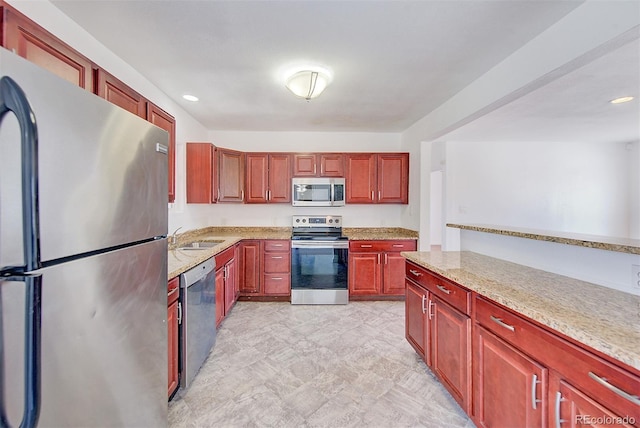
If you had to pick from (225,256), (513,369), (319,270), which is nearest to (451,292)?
(513,369)

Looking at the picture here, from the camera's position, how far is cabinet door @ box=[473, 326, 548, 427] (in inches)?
42.5

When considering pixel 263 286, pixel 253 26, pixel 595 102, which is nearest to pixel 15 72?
pixel 253 26

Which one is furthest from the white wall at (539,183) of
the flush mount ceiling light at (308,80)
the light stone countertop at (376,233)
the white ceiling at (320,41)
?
the flush mount ceiling light at (308,80)

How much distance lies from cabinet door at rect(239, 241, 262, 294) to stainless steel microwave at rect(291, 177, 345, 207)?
2.90 ft

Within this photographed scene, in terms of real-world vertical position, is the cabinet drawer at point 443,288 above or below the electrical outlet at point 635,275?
below

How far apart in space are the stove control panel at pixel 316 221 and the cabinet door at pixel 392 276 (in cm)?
87

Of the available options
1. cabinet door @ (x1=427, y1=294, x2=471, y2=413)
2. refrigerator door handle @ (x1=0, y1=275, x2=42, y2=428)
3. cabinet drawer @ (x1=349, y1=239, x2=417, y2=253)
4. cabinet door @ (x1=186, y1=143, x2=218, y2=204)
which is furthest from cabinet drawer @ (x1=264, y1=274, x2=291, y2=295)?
refrigerator door handle @ (x1=0, y1=275, x2=42, y2=428)

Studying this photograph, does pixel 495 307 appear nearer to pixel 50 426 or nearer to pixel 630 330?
pixel 630 330

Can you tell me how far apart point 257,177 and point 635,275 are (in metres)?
3.66

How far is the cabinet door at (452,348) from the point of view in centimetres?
151

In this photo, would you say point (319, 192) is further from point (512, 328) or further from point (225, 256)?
point (512, 328)

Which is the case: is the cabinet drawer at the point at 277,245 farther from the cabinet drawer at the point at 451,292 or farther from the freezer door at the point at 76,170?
the freezer door at the point at 76,170

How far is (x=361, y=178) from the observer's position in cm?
386

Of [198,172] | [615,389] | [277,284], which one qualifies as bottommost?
[277,284]
